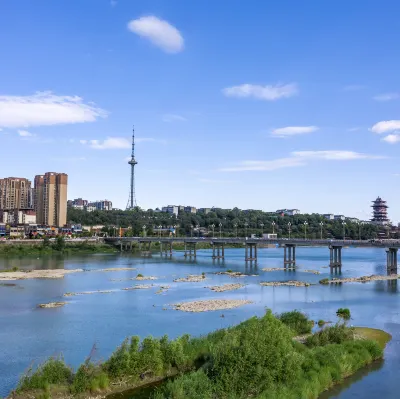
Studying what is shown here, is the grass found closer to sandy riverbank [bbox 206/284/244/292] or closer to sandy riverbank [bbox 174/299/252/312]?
sandy riverbank [bbox 174/299/252/312]

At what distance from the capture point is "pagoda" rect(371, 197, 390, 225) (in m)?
191

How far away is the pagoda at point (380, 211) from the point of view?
19062 cm

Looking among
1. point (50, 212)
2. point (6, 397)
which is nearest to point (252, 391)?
point (6, 397)

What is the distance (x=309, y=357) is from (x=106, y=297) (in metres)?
32.7

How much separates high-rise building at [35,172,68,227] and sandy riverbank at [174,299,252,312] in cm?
13129

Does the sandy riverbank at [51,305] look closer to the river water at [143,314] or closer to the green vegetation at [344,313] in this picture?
the river water at [143,314]

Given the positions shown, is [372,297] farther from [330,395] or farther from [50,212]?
[50,212]

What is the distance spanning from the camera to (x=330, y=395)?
2611 centimetres

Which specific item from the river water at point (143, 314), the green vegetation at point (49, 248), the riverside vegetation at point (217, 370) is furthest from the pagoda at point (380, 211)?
the riverside vegetation at point (217, 370)

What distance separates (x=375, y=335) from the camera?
120ft

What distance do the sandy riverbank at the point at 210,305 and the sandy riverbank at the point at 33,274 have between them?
31914 millimetres

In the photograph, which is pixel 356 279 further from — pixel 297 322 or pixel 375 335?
pixel 297 322

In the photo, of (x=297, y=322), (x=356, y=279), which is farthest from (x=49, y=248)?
(x=297, y=322)

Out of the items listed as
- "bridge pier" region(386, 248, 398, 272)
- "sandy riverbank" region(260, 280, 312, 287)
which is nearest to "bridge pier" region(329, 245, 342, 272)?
"bridge pier" region(386, 248, 398, 272)
